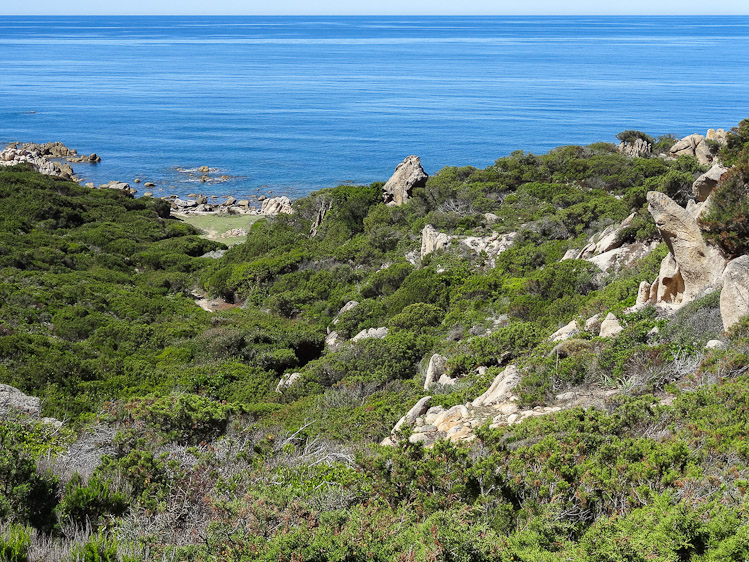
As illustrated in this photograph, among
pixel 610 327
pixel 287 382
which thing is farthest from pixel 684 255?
pixel 287 382

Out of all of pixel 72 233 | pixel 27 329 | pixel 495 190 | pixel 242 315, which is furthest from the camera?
pixel 72 233

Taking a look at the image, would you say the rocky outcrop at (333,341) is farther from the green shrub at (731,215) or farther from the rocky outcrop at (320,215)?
the rocky outcrop at (320,215)

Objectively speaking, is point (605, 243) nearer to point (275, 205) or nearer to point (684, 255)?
point (684, 255)

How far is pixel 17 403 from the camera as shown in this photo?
9.00 m

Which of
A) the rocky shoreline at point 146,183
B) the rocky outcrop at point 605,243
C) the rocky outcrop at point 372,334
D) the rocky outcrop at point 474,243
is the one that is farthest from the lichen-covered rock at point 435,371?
the rocky shoreline at point 146,183

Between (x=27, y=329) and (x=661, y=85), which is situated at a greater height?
(x=661, y=85)

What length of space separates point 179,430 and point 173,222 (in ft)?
113

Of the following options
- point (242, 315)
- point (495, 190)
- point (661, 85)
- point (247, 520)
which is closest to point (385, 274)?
point (242, 315)

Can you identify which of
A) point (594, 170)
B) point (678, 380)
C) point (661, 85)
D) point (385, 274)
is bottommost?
point (678, 380)

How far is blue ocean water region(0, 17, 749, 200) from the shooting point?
190 feet

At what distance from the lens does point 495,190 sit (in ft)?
94.0

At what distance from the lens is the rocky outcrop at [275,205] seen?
144 feet

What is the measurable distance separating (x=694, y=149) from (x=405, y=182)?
1691cm

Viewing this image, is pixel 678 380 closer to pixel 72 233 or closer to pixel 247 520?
pixel 247 520
